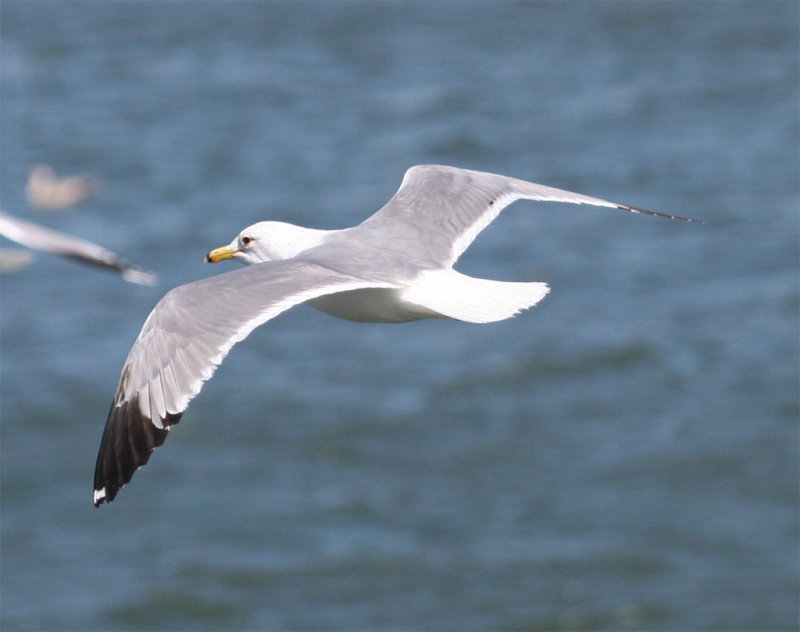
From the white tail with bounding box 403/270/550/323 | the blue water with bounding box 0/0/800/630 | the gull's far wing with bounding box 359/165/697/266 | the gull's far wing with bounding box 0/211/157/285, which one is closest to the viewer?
the gull's far wing with bounding box 0/211/157/285

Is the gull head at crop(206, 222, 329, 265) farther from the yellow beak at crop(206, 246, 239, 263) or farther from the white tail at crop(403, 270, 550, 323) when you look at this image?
the white tail at crop(403, 270, 550, 323)

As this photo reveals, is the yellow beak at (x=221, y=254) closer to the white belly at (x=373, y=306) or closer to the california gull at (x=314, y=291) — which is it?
the california gull at (x=314, y=291)

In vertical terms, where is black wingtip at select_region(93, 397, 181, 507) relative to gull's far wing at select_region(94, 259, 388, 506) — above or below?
below

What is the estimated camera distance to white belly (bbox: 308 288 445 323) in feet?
17.5

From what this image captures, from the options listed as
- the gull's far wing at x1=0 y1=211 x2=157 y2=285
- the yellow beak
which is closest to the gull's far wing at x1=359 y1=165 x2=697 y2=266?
the yellow beak

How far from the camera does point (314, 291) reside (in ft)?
16.1

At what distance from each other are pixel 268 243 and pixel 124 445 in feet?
4.80

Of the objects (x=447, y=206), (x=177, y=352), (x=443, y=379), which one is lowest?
(x=177, y=352)

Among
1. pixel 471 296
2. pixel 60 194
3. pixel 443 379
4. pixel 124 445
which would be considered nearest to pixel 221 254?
pixel 471 296

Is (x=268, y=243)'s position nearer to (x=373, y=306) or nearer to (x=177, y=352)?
(x=373, y=306)

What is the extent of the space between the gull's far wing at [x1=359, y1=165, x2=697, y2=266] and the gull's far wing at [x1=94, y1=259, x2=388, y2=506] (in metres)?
0.88

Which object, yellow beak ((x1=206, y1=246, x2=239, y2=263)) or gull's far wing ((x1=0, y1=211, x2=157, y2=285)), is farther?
yellow beak ((x1=206, y1=246, x2=239, y2=263))

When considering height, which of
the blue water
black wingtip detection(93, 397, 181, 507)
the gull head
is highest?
the blue water

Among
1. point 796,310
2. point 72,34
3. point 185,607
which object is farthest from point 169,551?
point 72,34
